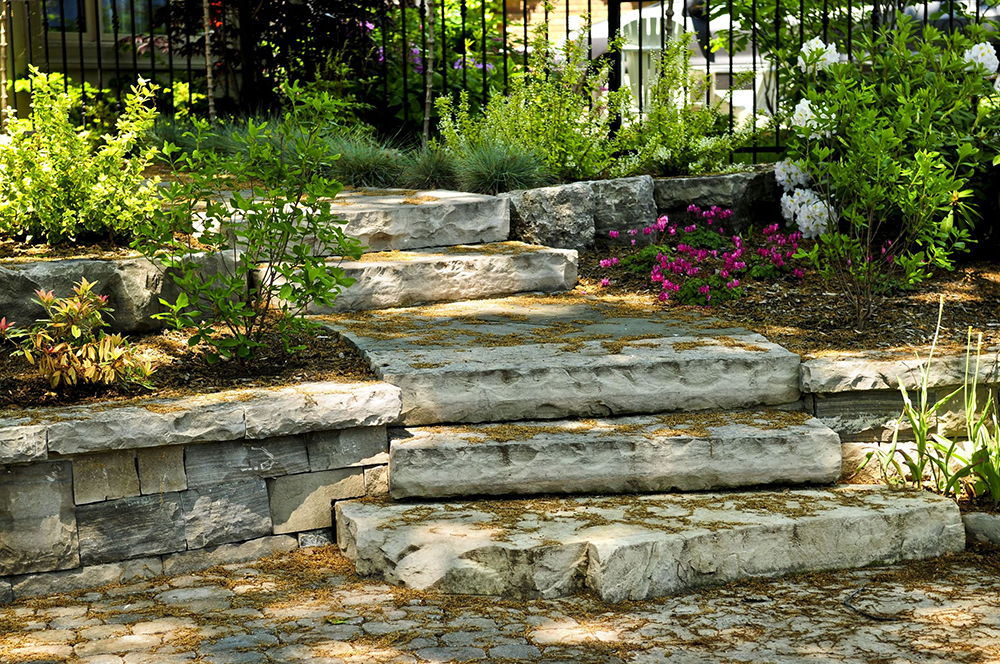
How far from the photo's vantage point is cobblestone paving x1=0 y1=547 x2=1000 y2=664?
2.66 m

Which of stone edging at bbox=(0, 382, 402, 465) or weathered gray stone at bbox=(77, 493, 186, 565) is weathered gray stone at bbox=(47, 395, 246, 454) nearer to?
stone edging at bbox=(0, 382, 402, 465)

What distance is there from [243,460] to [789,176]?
3754 millimetres

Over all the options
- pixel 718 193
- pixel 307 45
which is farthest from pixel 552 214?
pixel 307 45

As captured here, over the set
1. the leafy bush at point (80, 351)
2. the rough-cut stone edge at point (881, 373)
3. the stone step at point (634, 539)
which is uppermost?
the leafy bush at point (80, 351)

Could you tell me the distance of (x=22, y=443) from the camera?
3070mm

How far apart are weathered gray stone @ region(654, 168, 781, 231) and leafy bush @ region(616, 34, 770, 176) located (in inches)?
10.0

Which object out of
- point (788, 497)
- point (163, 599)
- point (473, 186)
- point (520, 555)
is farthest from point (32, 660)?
point (473, 186)

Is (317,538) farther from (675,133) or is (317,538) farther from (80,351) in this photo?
(675,133)

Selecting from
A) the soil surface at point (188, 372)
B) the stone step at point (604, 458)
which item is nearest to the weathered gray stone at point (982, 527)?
the stone step at point (604, 458)

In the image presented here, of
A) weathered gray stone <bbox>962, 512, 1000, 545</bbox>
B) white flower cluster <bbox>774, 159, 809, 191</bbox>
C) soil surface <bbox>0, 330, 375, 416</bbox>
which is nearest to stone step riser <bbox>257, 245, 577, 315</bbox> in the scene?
soil surface <bbox>0, 330, 375, 416</bbox>

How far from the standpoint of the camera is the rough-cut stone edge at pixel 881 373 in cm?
388

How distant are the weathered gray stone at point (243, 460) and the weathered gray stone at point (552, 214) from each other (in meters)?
2.45

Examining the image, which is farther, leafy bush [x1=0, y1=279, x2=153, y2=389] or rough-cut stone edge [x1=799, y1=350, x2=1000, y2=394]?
rough-cut stone edge [x1=799, y1=350, x2=1000, y2=394]

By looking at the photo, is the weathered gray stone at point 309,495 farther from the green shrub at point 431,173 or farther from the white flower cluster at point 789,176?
the white flower cluster at point 789,176
